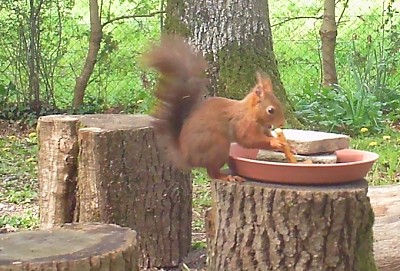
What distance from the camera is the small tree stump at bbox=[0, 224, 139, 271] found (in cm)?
219

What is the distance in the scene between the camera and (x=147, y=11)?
257 inches

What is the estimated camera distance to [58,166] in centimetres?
334

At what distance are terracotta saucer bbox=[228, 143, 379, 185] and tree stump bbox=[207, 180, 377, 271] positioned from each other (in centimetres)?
2

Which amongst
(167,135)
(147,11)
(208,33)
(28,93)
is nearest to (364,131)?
(208,33)

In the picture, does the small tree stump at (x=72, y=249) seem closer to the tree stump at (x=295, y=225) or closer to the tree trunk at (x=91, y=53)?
the tree stump at (x=295, y=225)

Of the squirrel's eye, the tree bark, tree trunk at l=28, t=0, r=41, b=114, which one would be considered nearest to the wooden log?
the squirrel's eye

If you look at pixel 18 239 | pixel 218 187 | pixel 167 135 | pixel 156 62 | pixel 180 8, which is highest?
pixel 180 8

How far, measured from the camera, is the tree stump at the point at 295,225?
2316mm

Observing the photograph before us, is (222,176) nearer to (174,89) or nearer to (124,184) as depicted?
(174,89)

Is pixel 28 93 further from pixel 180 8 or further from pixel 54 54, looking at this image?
pixel 180 8

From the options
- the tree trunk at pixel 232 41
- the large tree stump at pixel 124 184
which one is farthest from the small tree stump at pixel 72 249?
the tree trunk at pixel 232 41

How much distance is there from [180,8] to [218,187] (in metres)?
2.94

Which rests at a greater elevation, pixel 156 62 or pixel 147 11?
pixel 147 11

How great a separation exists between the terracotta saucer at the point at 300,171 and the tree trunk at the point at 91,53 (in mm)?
4004
